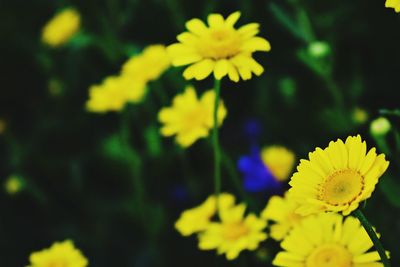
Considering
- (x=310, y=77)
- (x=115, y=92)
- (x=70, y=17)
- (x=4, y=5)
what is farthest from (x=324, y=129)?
(x=4, y=5)

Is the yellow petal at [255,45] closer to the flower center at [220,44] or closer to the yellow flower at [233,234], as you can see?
the flower center at [220,44]

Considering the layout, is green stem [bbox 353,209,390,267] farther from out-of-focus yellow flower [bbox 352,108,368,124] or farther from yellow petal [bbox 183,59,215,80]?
out-of-focus yellow flower [bbox 352,108,368,124]

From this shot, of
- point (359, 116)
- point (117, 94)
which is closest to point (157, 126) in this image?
point (117, 94)

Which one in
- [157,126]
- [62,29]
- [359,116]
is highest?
[62,29]

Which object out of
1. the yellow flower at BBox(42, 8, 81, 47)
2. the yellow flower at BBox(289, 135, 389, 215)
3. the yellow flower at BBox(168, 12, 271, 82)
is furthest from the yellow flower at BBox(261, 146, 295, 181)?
the yellow flower at BBox(42, 8, 81, 47)

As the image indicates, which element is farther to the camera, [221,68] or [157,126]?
[157,126]

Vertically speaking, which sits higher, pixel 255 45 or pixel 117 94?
pixel 117 94

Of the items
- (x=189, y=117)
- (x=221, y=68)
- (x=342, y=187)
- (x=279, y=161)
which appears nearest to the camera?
(x=342, y=187)

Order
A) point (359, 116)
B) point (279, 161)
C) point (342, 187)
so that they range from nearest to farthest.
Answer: point (342, 187), point (279, 161), point (359, 116)

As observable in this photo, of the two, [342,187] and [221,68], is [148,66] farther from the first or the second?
[342,187]
